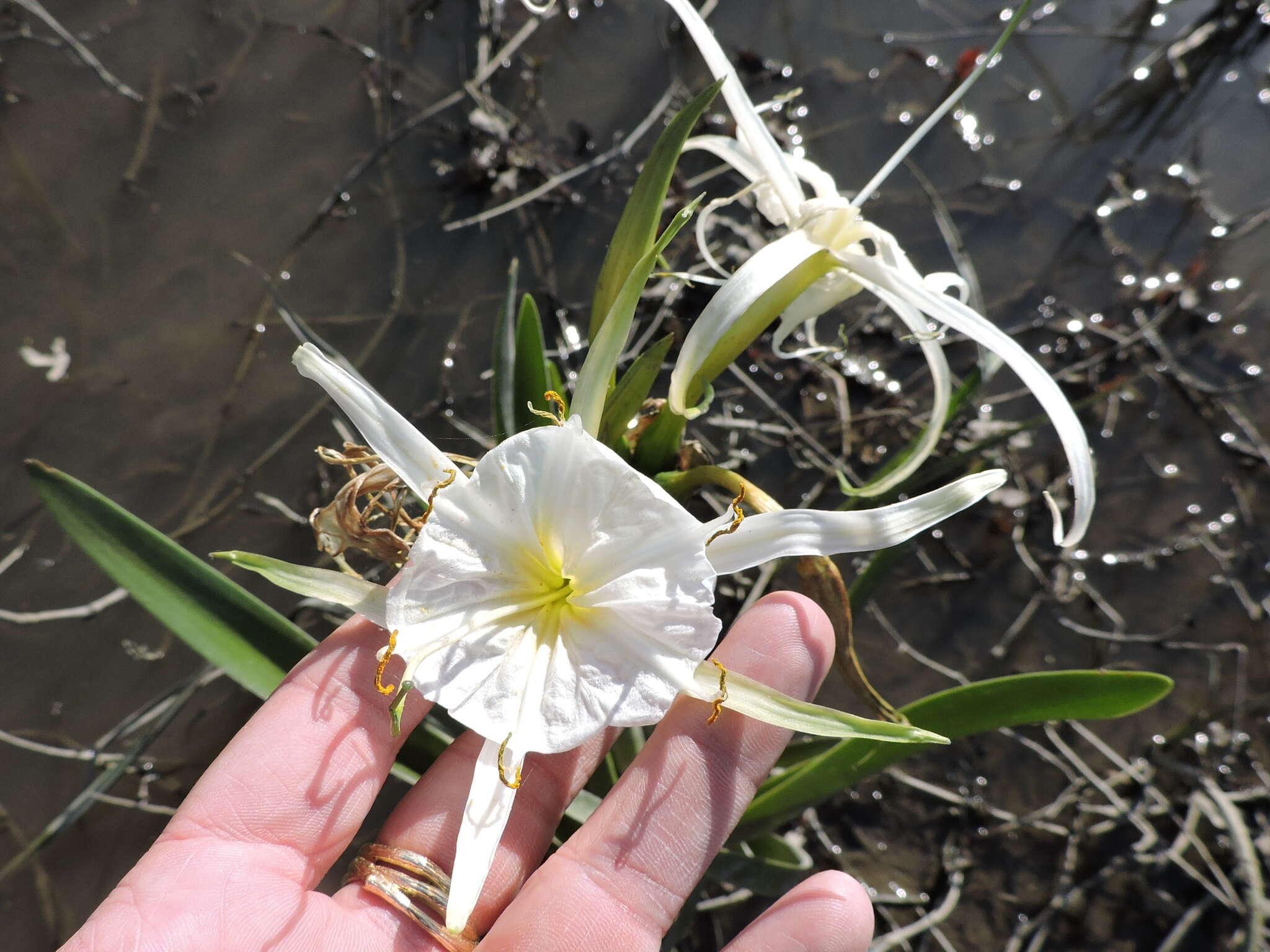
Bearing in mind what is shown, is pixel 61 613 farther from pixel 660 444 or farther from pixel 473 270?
pixel 660 444

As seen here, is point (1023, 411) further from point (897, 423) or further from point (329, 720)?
point (329, 720)

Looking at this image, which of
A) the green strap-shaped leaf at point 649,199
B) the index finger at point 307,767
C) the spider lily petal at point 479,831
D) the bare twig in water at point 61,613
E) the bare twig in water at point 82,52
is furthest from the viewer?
the bare twig in water at point 82,52

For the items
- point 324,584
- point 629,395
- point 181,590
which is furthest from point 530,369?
point 181,590

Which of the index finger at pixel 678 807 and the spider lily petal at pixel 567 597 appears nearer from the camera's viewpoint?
the spider lily petal at pixel 567 597

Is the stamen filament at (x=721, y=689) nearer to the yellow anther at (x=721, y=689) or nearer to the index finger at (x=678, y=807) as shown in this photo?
the yellow anther at (x=721, y=689)

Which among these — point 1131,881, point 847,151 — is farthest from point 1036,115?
point 1131,881

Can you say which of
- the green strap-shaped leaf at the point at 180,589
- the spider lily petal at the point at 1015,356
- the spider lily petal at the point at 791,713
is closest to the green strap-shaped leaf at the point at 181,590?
the green strap-shaped leaf at the point at 180,589
